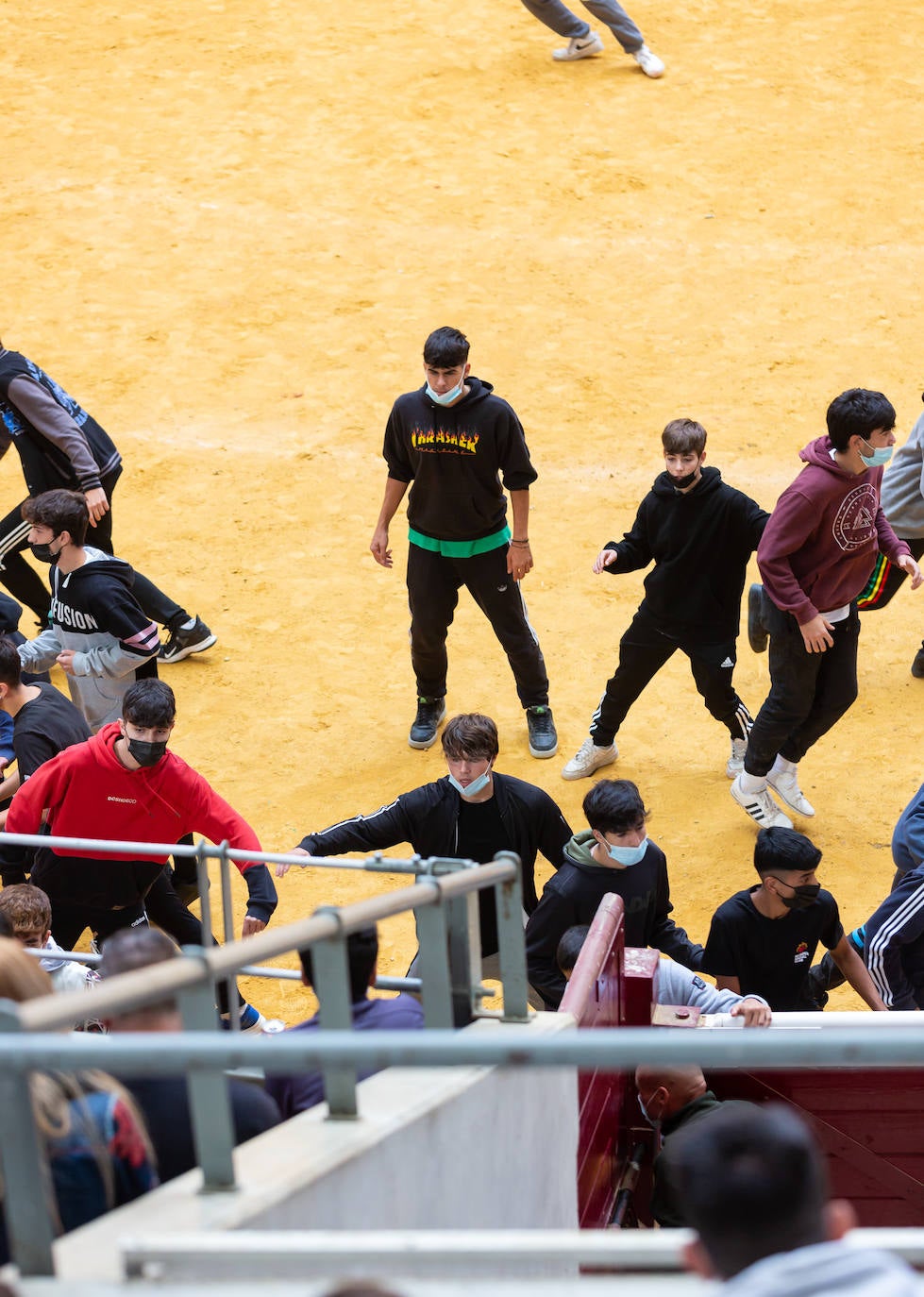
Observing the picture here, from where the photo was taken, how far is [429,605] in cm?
752

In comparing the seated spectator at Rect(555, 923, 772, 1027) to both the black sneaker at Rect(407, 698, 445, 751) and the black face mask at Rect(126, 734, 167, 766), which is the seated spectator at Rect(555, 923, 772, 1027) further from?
the black sneaker at Rect(407, 698, 445, 751)

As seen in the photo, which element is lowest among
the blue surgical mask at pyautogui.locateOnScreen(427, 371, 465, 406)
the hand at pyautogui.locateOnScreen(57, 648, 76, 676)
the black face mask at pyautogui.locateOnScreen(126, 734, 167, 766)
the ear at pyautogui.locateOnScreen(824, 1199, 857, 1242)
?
the hand at pyautogui.locateOnScreen(57, 648, 76, 676)

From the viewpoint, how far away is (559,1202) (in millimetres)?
4270

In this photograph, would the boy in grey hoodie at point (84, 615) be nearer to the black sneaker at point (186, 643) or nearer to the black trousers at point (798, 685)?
the black sneaker at point (186, 643)

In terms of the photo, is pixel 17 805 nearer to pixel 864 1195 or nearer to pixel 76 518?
pixel 76 518

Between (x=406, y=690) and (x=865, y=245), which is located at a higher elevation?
(x=865, y=245)

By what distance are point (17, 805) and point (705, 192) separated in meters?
9.68

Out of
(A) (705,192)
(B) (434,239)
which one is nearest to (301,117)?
(B) (434,239)

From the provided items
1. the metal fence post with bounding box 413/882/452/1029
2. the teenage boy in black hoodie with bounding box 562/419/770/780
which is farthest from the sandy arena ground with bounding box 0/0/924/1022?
the metal fence post with bounding box 413/882/452/1029

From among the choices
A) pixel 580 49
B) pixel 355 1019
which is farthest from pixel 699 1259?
pixel 580 49

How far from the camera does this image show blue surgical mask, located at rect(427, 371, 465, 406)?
6.91 meters

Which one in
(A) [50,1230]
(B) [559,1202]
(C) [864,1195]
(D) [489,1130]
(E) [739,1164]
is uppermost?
(E) [739,1164]

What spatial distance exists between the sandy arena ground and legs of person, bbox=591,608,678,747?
397 mm

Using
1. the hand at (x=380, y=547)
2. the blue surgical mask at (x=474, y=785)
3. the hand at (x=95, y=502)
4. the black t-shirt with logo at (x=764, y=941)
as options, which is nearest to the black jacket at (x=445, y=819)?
the blue surgical mask at (x=474, y=785)
